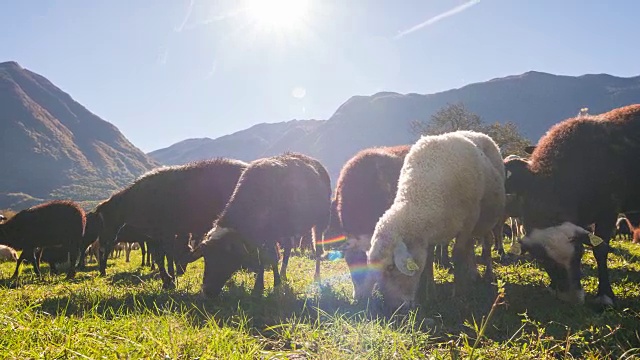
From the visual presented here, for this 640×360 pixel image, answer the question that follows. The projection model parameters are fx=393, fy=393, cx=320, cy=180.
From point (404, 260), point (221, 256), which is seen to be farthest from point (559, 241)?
point (221, 256)

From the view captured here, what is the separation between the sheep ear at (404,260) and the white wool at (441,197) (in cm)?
14

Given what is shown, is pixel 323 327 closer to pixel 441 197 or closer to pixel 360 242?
pixel 441 197

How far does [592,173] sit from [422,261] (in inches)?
138

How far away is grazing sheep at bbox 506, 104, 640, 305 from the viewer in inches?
Answer: 253

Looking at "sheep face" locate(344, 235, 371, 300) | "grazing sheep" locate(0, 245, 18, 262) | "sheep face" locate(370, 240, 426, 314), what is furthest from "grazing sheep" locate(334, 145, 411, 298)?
"grazing sheep" locate(0, 245, 18, 262)

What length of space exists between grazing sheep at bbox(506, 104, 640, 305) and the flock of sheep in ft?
0.06

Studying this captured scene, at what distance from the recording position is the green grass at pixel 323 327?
3340mm

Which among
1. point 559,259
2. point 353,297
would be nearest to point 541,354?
point 559,259

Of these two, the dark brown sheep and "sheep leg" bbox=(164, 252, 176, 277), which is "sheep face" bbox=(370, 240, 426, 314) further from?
"sheep leg" bbox=(164, 252, 176, 277)

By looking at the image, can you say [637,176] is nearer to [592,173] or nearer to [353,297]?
[592,173]

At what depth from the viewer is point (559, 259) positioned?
641 cm

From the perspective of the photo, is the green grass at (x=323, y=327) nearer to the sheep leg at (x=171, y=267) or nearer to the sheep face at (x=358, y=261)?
the sheep face at (x=358, y=261)

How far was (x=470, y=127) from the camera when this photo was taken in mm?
42344

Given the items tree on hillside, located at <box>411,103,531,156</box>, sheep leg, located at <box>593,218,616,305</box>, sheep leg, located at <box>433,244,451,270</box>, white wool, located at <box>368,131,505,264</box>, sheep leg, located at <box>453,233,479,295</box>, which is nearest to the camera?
sheep leg, located at <box>593,218,616,305</box>
